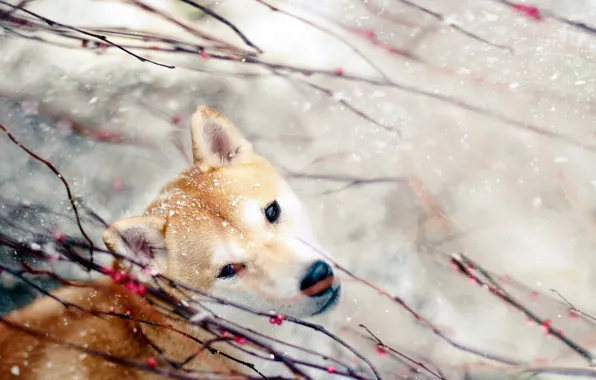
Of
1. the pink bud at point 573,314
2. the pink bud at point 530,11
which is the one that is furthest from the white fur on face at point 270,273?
the pink bud at point 530,11

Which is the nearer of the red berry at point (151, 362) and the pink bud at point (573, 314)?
the red berry at point (151, 362)

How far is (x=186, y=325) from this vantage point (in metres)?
1.63

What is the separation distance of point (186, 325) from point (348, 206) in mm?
796

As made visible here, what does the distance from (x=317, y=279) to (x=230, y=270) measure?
0.91 feet

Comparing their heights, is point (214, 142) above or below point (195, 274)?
above

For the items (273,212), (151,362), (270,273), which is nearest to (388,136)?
(273,212)

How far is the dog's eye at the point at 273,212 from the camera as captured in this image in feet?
5.35

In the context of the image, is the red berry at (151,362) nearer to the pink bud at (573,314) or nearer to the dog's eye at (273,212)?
the dog's eye at (273,212)

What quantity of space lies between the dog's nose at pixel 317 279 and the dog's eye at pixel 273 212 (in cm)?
20

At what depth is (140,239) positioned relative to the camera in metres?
1.51

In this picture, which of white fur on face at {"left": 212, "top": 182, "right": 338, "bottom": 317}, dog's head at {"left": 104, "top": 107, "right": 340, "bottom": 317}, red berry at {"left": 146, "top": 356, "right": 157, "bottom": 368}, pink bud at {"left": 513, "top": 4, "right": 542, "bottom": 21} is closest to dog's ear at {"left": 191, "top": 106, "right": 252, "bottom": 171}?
dog's head at {"left": 104, "top": 107, "right": 340, "bottom": 317}

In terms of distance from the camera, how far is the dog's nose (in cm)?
156

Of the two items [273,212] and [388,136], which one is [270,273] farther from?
[388,136]

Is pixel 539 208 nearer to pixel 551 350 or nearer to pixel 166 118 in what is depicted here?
pixel 551 350
